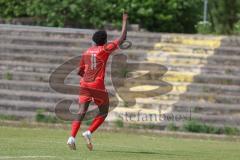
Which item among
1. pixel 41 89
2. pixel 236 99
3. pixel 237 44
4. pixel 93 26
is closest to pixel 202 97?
pixel 236 99

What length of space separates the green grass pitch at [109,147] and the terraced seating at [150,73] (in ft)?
7.56

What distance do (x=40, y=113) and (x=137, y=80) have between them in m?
2.96

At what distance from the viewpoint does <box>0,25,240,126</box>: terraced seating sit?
21.6 m

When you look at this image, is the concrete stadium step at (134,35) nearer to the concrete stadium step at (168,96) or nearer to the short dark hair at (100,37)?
the concrete stadium step at (168,96)

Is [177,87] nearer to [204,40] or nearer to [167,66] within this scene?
[167,66]

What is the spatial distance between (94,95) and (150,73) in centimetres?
959

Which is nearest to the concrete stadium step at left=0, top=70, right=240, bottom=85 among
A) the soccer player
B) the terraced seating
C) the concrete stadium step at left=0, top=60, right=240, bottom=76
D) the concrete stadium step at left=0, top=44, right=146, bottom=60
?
the terraced seating

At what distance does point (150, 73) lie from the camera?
916 inches

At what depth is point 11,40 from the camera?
25766mm

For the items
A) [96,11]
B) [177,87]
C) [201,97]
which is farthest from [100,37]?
[96,11]

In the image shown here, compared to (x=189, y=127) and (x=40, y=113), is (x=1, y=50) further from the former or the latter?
(x=189, y=127)

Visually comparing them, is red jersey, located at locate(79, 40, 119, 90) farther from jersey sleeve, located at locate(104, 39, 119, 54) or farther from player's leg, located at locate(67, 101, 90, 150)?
player's leg, located at locate(67, 101, 90, 150)

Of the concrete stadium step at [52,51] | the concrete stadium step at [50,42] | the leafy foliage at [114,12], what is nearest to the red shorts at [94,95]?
the concrete stadium step at [52,51]

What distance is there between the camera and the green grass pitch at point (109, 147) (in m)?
12.5
